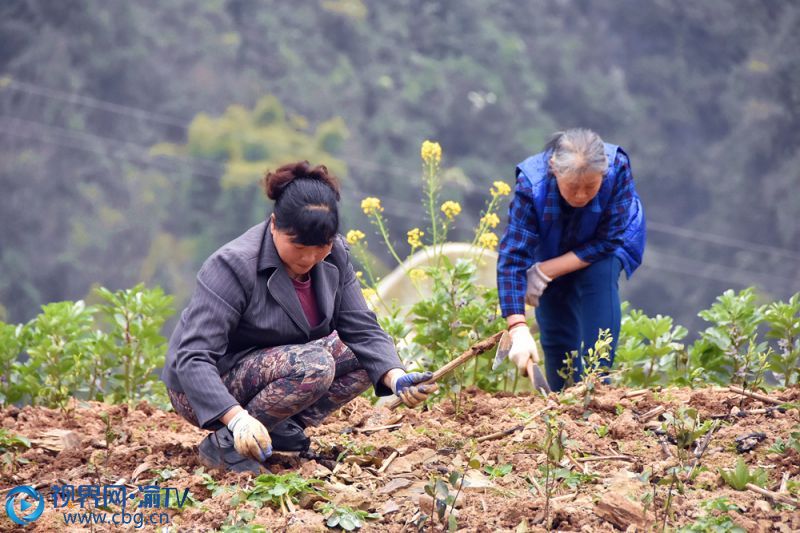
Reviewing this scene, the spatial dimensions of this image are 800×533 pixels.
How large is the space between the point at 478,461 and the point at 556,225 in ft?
4.60

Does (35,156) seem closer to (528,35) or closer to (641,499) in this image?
(528,35)

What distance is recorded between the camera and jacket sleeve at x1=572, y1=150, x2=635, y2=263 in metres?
4.20

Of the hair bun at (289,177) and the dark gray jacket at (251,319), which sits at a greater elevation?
the hair bun at (289,177)

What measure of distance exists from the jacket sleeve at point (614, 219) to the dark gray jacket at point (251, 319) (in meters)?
1.08

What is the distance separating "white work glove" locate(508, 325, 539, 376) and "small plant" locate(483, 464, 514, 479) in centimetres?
60

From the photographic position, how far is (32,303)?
79.4 feet

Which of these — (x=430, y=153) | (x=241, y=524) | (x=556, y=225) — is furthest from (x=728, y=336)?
(x=241, y=524)

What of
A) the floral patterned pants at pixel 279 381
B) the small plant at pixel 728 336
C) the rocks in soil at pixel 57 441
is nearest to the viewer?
the floral patterned pants at pixel 279 381

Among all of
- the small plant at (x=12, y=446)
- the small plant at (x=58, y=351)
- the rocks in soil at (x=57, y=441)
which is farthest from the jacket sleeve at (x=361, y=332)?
the small plant at (x=58, y=351)

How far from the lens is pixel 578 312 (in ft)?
14.4

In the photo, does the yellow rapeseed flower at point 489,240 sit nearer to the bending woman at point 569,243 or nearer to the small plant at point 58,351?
the bending woman at point 569,243

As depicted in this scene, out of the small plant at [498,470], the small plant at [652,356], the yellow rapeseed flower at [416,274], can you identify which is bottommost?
the small plant at [498,470]

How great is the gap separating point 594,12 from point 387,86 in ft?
23.3

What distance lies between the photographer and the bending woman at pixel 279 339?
3.21 m
